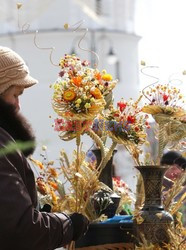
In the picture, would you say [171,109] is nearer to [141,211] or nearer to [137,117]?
[137,117]

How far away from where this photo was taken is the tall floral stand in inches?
138

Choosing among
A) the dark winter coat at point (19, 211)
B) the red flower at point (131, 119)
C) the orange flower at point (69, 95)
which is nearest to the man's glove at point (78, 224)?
the dark winter coat at point (19, 211)

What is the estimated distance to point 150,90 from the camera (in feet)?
12.0

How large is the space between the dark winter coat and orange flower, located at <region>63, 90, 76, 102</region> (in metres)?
0.49

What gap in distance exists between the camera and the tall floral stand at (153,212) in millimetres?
3498

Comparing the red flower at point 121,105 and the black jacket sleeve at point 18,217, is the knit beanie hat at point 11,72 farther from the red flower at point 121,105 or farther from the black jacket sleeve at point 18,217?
the red flower at point 121,105

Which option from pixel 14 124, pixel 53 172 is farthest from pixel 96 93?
pixel 14 124

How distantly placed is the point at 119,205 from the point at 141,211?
32 centimetres

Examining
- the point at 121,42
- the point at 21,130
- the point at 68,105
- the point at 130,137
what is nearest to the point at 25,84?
the point at 21,130

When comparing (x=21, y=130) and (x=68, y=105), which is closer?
(x=21, y=130)

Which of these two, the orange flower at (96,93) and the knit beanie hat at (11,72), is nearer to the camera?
the knit beanie hat at (11,72)

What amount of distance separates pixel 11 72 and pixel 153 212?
847 mm

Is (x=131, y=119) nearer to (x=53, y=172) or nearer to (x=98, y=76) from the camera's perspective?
(x=98, y=76)

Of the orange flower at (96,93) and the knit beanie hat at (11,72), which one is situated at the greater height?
the knit beanie hat at (11,72)
